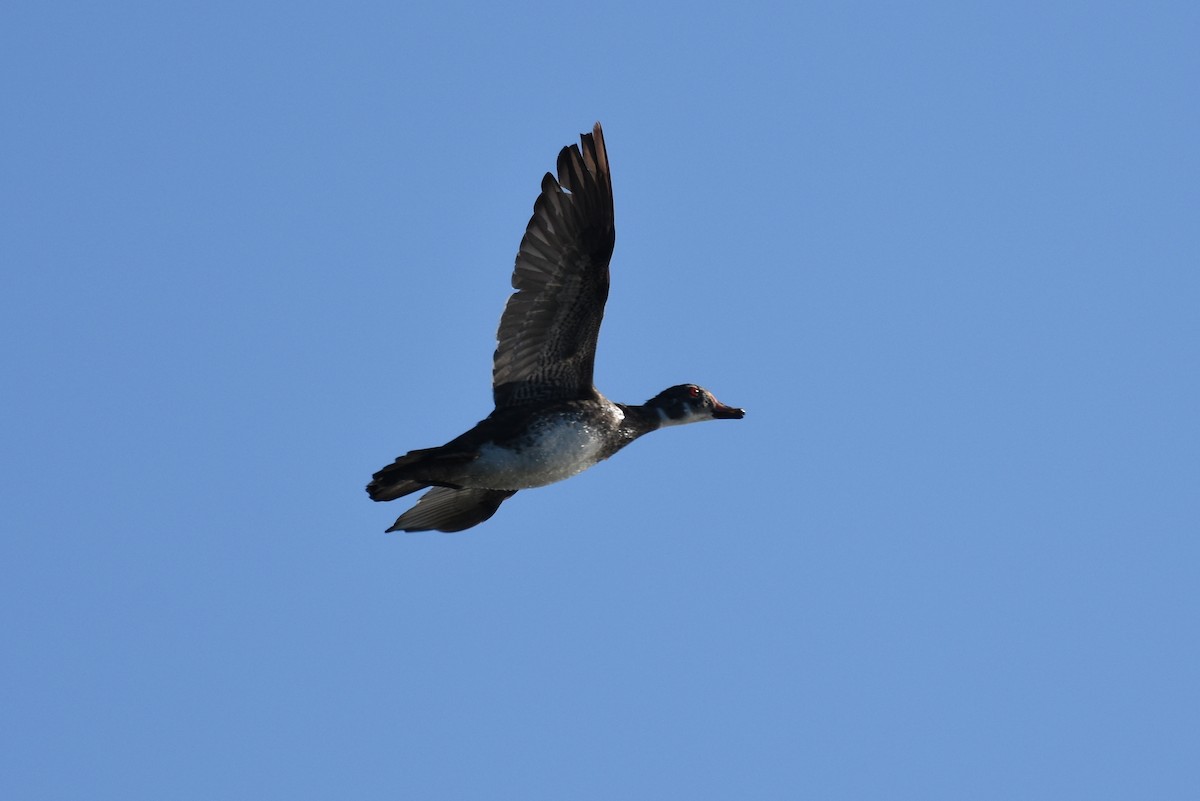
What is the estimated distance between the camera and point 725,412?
17.0 meters

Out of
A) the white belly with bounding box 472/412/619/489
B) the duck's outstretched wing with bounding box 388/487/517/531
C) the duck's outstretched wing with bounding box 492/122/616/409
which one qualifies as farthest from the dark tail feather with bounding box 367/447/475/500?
the duck's outstretched wing with bounding box 388/487/517/531

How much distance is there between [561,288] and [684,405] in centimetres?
194

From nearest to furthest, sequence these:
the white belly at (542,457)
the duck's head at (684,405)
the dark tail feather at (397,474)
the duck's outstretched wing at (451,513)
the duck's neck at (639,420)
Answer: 1. the dark tail feather at (397,474)
2. the white belly at (542,457)
3. the duck's neck at (639,420)
4. the duck's head at (684,405)
5. the duck's outstretched wing at (451,513)

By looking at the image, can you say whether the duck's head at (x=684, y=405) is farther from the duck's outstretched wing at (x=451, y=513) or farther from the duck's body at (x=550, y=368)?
the duck's outstretched wing at (x=451, y=513)

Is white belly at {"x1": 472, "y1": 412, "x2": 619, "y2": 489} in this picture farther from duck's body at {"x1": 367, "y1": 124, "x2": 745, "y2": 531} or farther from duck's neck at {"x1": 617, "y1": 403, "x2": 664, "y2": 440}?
duck's neck at {"x1": 617, "y1": 403, "x2": 664, "y2": 440}

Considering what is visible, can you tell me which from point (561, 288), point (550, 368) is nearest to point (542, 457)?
point (550, 368)

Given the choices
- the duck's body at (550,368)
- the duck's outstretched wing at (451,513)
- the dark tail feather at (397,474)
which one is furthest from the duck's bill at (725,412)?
the dark tail feather at (397,474)

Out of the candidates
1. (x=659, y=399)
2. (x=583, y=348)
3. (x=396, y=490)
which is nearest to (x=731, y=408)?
(x=659, y=399)

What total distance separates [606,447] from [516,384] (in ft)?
3.21

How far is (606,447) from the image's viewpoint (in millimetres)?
15977

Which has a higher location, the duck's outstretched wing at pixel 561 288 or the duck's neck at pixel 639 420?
the duck's outstretched wing at pixel 561 288

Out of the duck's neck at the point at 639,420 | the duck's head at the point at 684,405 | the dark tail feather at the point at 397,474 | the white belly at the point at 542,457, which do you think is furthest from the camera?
the duck's head at the point at 684,405

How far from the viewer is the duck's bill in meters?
17.0

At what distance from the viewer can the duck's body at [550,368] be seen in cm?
1524
